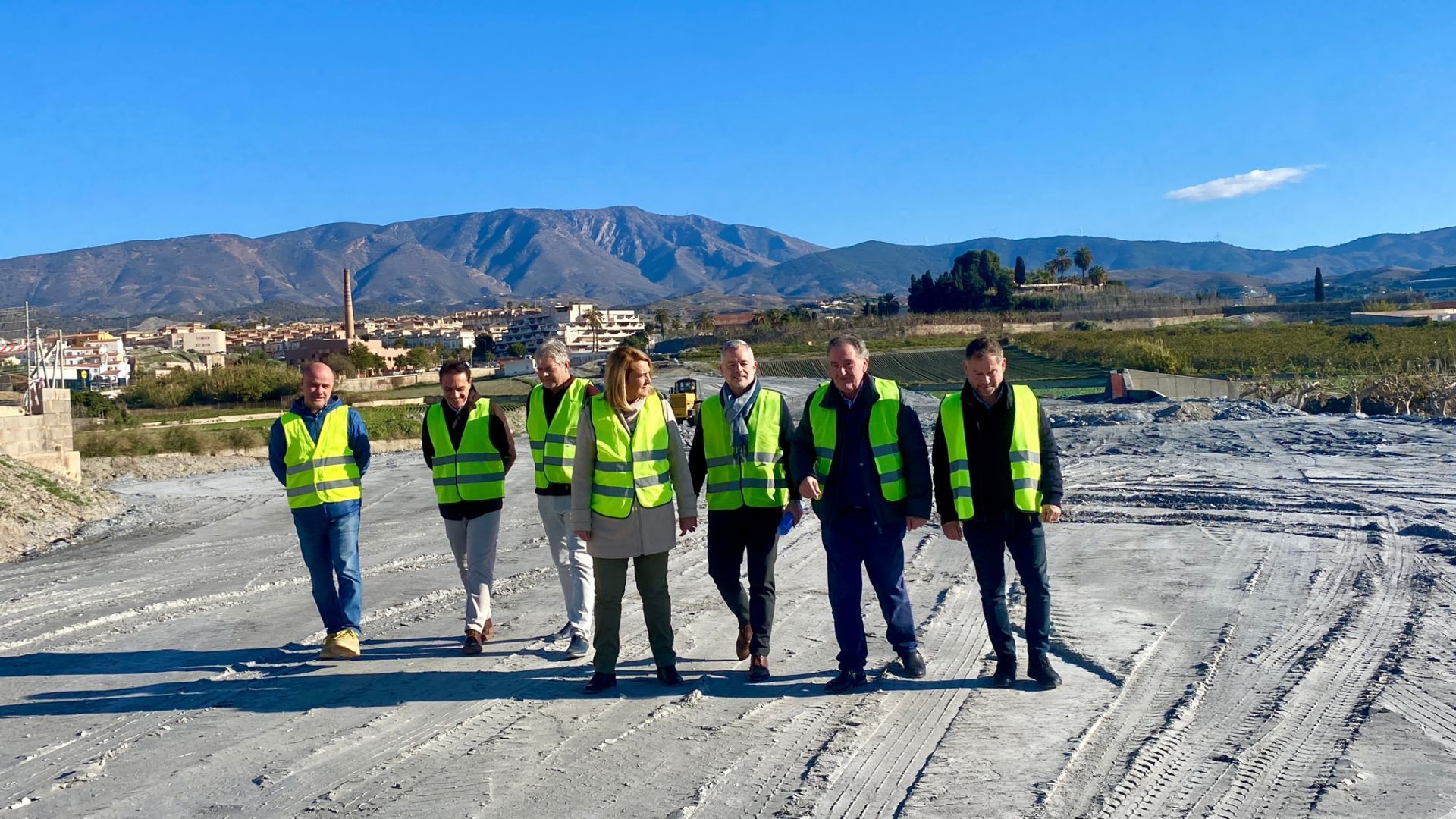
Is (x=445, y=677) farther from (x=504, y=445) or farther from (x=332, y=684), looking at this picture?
(x=504, y=445)

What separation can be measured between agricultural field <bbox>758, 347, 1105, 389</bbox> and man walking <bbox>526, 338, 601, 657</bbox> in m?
51.9

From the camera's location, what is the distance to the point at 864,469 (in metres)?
6.13

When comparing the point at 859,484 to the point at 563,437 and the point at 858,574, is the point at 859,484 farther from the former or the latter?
the point at 563,437

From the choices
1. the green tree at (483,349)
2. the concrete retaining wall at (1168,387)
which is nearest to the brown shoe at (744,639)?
the concrete retaining wall at (1168,387)

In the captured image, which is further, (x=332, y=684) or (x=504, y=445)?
(x=504, y=445)

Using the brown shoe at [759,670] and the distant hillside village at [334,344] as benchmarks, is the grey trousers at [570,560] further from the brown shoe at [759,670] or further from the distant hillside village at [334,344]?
the distant hillside village at [334,344]

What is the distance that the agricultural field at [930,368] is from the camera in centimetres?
6294

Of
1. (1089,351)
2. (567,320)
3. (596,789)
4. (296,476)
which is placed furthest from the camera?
(567,320)

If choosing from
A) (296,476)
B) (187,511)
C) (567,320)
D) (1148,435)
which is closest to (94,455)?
(187,511)

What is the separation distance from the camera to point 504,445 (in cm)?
759

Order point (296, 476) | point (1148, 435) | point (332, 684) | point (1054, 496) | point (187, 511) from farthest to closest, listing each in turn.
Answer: point (1148, 435), point (187, 511), point (296, 476), point (332, 684), point (1054, 496)

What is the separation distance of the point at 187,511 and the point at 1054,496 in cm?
1641

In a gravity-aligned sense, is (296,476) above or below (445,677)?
above

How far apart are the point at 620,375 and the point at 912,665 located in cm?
219
